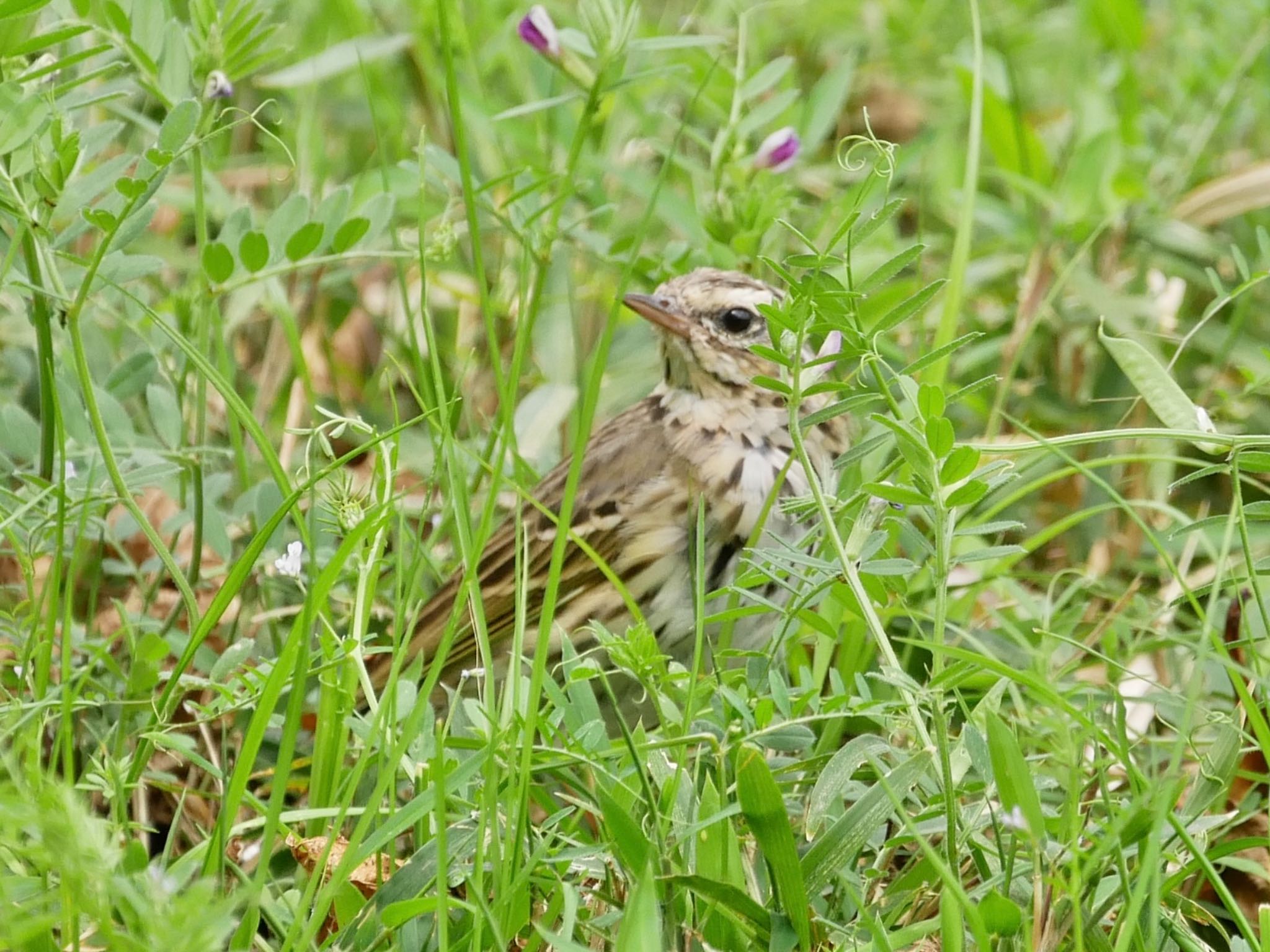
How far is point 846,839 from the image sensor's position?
2.52 metres

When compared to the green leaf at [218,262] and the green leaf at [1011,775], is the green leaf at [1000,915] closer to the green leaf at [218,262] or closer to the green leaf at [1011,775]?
the green leaf at [1011,775]

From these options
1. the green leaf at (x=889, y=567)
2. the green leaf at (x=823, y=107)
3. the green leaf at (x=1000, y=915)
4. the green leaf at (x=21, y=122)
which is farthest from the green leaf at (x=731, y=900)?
the green leaf at (x=823, y=107)

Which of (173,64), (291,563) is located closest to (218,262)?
(173,64)

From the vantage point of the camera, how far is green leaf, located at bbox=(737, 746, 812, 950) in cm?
245

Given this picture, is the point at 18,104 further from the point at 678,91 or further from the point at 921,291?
the point at 678,91

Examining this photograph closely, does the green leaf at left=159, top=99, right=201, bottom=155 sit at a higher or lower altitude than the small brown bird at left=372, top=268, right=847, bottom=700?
higher

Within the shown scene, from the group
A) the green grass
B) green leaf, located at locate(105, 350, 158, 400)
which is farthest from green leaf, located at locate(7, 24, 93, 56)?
green leaf, located at locate(105, 350, 158, 400)

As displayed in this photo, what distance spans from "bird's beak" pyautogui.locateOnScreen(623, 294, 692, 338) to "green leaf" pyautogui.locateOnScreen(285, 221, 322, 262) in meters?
0.79

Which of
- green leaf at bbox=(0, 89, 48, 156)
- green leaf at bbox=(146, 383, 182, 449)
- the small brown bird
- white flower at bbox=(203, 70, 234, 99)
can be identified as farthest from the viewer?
the small brown bird

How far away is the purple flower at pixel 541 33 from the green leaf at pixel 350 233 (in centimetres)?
54

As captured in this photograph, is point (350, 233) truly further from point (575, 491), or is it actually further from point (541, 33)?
point (575, 491)

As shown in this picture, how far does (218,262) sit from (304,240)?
18cm

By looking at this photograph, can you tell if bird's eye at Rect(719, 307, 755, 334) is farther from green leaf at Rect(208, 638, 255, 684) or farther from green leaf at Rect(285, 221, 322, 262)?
green leaf at Rect(208, 638, 255, 684)

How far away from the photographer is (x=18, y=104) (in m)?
2.67
